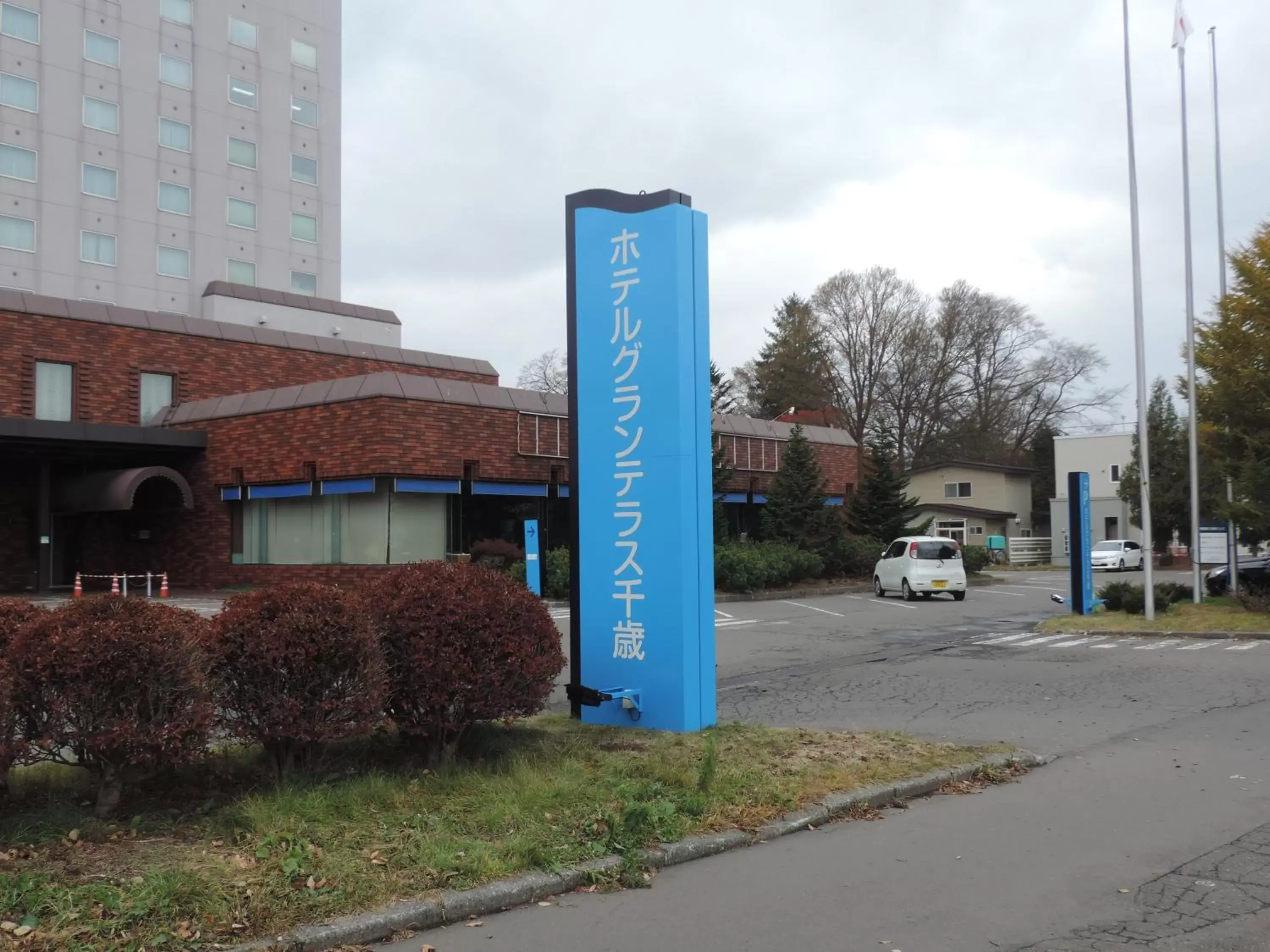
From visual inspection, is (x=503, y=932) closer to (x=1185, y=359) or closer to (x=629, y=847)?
(x=629, y=847)

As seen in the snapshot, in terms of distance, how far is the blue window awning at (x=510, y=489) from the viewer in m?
28.1

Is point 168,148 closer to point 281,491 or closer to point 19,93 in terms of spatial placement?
point 19,93

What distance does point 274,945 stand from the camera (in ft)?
14.1

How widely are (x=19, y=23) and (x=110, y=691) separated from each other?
155ft

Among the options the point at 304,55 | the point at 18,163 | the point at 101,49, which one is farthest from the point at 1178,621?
the point at 304,55

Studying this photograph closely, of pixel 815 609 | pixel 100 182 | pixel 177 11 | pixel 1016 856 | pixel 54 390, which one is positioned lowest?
pixel 815 609

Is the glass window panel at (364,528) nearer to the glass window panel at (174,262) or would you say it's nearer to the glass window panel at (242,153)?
the glass window panel at (174,262)

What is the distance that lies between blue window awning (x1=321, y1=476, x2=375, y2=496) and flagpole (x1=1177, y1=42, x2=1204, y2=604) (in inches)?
709

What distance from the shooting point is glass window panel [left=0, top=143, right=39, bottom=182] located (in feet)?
138

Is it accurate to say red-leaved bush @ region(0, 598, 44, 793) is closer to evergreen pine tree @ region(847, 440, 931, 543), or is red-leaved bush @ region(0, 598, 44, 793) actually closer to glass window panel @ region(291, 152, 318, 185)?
evergreen pine tree @ region(847, 440, 931, 543)

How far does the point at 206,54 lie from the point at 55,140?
846cm

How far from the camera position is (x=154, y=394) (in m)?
32.0

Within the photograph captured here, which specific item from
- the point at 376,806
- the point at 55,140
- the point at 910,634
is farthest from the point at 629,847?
the point at 55,140

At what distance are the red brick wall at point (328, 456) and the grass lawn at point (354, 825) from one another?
19.1 meters
